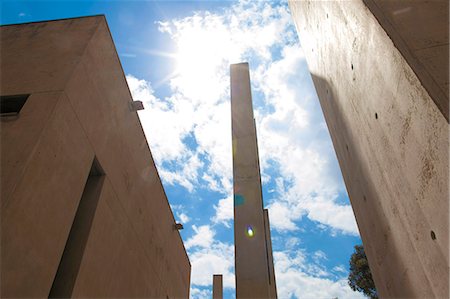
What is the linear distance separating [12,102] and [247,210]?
5.03m

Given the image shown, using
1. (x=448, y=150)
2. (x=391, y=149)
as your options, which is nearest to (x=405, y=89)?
(x=448, y=150)

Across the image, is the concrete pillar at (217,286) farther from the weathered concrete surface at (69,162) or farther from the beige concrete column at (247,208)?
the beige concrete column at (247,208)

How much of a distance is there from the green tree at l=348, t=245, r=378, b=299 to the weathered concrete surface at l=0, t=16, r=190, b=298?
1270cm

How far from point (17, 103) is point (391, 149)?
4.69m

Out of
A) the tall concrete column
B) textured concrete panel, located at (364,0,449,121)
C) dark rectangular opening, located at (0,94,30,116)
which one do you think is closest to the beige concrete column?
the tall concrete column

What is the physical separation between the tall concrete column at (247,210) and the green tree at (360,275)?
1006 cm

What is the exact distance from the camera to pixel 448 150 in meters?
1.84

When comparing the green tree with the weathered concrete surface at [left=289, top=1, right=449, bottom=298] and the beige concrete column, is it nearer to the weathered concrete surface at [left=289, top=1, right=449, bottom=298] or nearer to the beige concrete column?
the beige concrete column

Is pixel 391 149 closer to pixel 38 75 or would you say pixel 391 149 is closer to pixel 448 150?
pixel 448 150

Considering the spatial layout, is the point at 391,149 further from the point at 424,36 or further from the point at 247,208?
the point at 247,208

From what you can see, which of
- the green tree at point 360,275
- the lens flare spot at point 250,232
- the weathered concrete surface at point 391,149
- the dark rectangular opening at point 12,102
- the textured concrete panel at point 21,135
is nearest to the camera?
the weathered concrete surface at point 391,149

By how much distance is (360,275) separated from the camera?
15492 mm

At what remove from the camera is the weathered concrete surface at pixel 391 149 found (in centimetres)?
211

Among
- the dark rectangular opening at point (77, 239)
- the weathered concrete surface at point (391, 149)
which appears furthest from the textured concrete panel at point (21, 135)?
the weathered concrete surface at point (391, 149)
